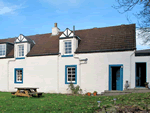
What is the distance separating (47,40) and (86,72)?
7172 millimetres

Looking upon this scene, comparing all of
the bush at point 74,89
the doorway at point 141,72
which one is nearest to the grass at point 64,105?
the bush at point 74,89

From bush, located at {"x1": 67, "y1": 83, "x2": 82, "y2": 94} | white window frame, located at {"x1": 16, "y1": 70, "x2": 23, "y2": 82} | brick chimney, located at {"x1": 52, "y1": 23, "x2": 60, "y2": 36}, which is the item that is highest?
brick chimney, located at {"x1": 52, "y1": 23, "x2": 60, "y2": 36}

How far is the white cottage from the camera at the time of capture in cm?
1669

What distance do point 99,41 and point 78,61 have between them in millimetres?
3025

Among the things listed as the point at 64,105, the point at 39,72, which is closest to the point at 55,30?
the point at 39,72

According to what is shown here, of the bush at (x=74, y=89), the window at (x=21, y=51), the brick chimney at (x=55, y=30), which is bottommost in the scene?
the bush at (x=74, y=89)

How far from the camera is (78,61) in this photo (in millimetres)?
18344

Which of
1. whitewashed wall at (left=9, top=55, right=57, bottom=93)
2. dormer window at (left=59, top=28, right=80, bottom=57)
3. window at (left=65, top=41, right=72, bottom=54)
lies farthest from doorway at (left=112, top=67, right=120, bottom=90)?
whitewashed wall at (left=9, top=55, right=57, bottom=93)

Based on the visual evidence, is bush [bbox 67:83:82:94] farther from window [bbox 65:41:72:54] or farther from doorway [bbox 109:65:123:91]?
window [bbox 65:41:72:54]

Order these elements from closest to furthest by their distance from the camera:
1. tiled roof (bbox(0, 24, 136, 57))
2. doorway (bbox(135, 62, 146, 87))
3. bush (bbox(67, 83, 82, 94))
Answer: tiled roof (bbox(0, 24, 136, 57)) → bush (bbox(67, 83, 82, 94)) → doorway (bbox(135, 62, 146, 87))

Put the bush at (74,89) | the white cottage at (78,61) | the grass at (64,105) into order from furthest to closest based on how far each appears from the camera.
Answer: the bush at (74,89)
the white cottage at (78,61)
the grass at (64,105)

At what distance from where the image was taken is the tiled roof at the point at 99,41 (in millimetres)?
17328

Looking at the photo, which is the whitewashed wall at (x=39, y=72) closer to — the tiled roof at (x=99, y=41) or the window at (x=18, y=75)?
the window at (x=18, y=75)

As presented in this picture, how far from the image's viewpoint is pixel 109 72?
1698 centimetres
